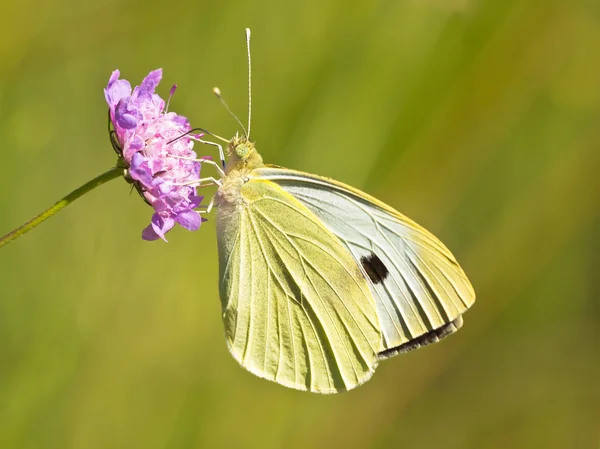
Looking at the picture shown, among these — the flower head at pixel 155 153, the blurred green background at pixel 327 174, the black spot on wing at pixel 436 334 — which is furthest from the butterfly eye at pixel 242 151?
the blurred green background at pixel 327 174

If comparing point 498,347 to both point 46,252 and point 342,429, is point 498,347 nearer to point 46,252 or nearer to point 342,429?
point 342,429

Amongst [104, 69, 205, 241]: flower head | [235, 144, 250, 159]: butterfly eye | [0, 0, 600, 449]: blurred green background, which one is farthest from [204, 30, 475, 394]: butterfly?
[0, 0, 600, 449]: blurred green background

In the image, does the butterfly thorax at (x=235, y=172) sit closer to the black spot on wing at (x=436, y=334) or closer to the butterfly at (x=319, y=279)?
the butterfly at (x=319, y=279)

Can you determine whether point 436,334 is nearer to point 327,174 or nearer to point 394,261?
point 394,261

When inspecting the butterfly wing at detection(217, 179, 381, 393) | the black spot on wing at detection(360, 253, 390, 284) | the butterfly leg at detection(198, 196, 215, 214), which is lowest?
the butterfly wing at detection(217, 179, 381, 393)

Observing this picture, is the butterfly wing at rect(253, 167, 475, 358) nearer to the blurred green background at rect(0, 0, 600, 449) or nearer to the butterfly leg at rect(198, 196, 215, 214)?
the butterfly leg at rect(198, 196, 215, 214)

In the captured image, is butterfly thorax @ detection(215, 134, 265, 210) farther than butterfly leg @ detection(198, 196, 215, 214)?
Yes

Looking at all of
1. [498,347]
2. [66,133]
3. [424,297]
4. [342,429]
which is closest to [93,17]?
[66,133]
